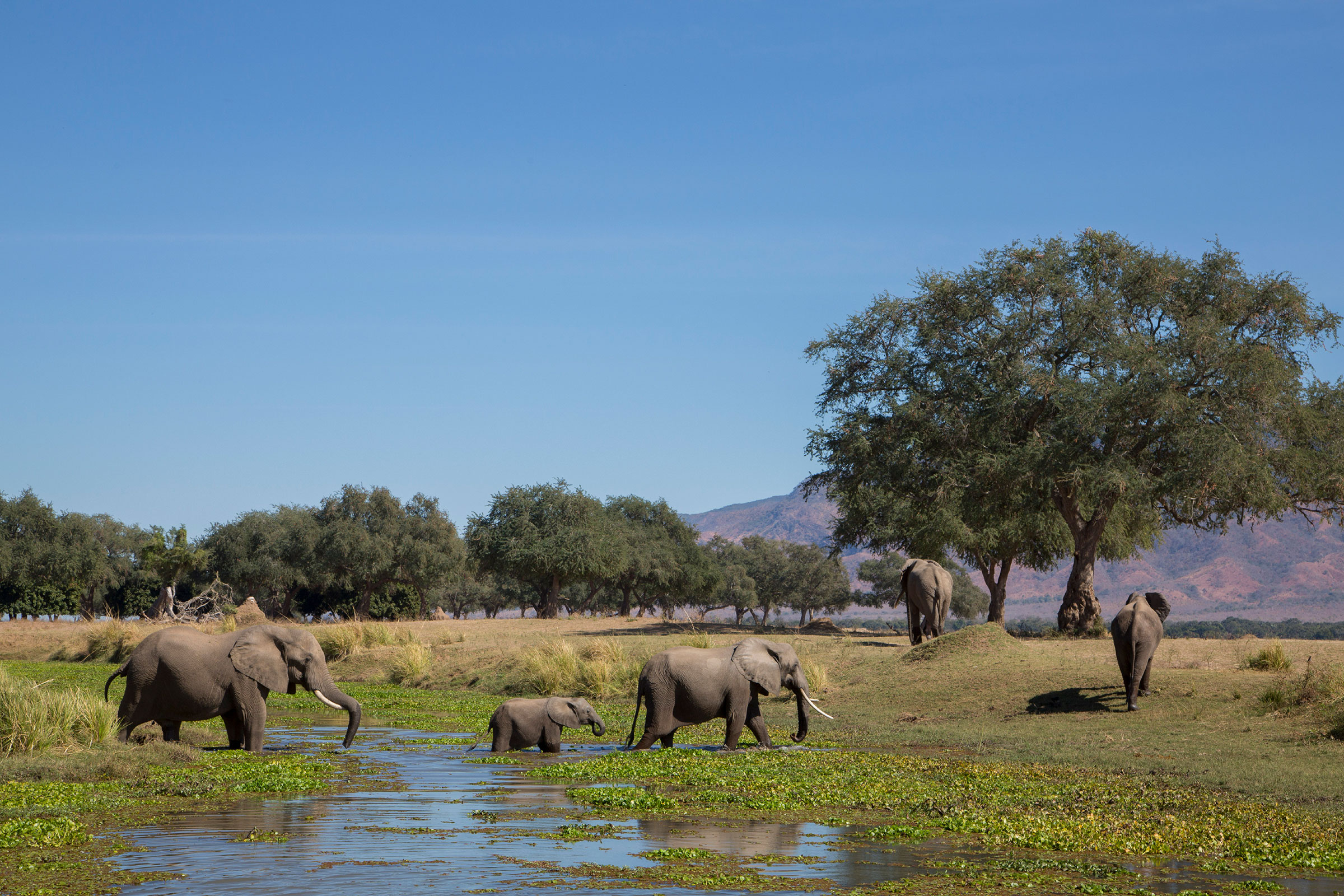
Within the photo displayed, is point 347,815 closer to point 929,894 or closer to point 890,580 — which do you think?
point 929,894

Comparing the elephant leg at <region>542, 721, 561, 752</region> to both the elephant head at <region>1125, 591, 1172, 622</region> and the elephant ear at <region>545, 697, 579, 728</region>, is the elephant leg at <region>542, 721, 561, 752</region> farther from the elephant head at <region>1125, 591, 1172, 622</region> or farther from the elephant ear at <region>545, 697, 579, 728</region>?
the elephant head at <region>1125, 591, 1172, 622</region>

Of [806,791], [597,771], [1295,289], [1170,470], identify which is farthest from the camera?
[1295,289]

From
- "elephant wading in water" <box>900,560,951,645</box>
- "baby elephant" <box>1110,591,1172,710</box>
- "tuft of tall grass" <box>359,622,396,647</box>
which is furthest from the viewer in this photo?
Result: "tuft of tall grass" <box>359,622,396,647</box>

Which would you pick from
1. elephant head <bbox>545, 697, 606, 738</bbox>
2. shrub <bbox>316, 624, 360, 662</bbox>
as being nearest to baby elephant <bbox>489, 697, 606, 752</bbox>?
elephant head <bbox>545, 697, 606, 738</bbox>

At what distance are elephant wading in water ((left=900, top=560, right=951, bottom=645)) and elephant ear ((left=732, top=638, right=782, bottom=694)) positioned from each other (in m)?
15.4

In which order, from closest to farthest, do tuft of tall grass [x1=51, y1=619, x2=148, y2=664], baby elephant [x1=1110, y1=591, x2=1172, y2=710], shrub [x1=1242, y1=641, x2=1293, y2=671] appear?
baby elephant [x1=1110, y1=591, x2=1172, y2=710], shrub [x1=1242, y1=641, x2=1293, y2=671], tuft of tall grass [x1=51, y1=619, x2=148, y2=664]

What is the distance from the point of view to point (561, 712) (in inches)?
758

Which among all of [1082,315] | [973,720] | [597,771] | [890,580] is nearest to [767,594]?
[890,580]

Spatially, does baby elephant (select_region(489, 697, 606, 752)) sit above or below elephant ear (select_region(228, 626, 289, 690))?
below

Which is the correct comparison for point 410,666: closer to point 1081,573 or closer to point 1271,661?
point 1081,573

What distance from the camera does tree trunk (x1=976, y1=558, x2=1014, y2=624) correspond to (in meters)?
44.8

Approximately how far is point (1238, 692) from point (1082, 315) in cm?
1687

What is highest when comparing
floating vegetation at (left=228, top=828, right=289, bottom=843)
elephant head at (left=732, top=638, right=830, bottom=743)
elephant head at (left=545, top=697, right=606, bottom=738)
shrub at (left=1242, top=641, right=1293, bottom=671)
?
elephant head at (left=732, top=638, right=830, bottom=743)

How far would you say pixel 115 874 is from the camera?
375 inches
